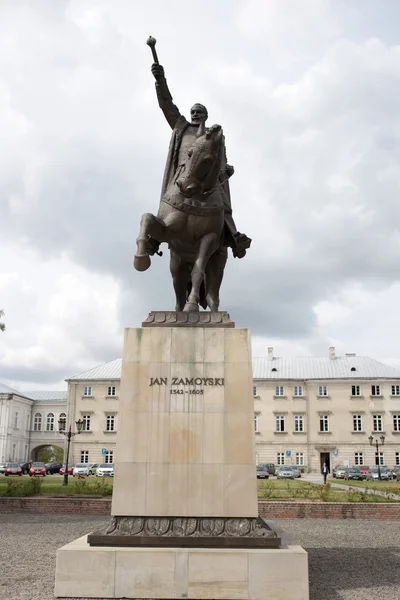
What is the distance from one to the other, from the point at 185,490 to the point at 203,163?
4695 millimetres

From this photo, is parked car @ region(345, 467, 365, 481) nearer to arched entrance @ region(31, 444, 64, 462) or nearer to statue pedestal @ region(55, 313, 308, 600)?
statue pedestal @ region(55, 313, 308, 600)

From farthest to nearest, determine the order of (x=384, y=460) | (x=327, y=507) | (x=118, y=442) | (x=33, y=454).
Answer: (x=33, y=454) → (x=384, y=460) → (x=327, y=507) → (x=118, y=442)

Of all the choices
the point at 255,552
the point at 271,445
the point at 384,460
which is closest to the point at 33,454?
the point at 271,445

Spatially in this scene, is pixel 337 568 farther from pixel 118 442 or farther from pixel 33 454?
pixel 33 454

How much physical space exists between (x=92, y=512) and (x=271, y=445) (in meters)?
52.7

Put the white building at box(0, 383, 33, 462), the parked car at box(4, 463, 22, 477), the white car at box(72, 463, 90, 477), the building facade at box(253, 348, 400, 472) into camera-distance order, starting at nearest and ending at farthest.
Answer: the white car at box(72, 463, 90, 477) → the parked car at box(4, 463, 22, 477) → the building facade at box(253, 348, 400, 472) → the white building at box(0, 383, 33, 462)

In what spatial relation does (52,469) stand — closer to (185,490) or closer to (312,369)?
(312,369)

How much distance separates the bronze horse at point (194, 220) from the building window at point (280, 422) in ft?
208

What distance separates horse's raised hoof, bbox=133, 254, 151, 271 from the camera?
8766 millimetres

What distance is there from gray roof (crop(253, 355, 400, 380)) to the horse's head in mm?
63875

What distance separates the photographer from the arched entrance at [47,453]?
93.7m

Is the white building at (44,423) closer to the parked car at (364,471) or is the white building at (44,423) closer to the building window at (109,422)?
the building window at (109,422)

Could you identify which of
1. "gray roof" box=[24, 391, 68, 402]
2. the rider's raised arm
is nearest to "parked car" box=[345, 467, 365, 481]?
the rider's raised arm

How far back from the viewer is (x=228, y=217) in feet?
32.3
